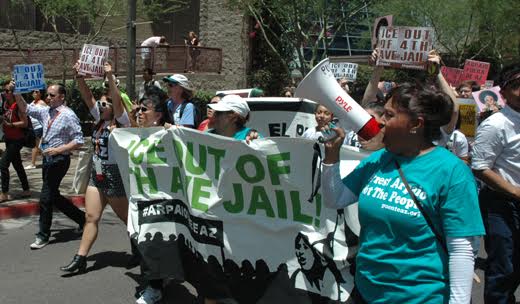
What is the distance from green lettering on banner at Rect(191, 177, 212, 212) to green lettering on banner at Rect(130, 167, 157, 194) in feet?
1.77

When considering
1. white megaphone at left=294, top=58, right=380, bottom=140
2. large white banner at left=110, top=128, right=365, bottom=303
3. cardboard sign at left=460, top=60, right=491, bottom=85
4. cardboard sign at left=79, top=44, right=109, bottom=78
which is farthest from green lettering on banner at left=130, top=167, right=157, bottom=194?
cardboard sign at left=460, top=60, right=491, bottom=85

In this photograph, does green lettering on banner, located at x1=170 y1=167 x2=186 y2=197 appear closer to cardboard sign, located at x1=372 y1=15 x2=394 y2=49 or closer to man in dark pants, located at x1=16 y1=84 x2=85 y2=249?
cardboard sign, located at x1=372 y1=15 x2=394 y2=49

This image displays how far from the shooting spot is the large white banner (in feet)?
13.0

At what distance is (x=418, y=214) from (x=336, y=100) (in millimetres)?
676

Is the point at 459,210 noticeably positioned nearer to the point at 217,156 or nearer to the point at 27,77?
the point at 217,156

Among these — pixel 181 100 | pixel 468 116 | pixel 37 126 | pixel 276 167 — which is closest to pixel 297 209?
pixel 276 167

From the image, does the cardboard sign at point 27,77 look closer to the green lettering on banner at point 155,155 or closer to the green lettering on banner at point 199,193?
the green lettering on banner at point 155,155

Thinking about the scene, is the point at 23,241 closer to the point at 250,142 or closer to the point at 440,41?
the point at 250,142

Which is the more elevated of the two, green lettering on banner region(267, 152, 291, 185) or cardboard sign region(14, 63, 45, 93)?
green lettering on banner region(267, 152, 291, 185)

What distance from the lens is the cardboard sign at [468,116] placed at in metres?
7.66

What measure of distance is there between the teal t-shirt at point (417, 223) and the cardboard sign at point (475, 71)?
9108 mm

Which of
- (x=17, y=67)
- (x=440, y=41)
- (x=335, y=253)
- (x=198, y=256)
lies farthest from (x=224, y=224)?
(x=440, y=41)

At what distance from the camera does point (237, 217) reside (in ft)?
14.5

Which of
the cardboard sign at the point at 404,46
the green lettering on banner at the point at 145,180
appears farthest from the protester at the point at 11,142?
the cardboard sign at the point at 404,46
